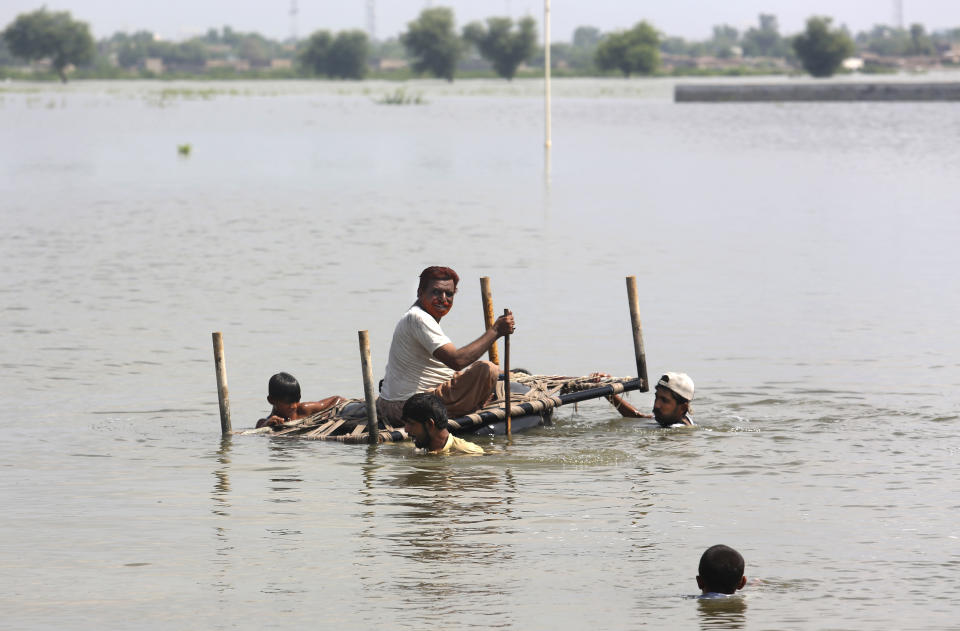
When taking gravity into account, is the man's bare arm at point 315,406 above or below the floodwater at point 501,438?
above

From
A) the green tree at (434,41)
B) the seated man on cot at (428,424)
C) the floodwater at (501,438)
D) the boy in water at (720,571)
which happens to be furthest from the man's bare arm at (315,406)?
the green tree at (434,41)

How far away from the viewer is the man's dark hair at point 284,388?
43.2 ft

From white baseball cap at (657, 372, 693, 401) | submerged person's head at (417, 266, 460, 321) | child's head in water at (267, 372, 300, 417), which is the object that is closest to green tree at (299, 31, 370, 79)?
child's head in water at (267, 372, 300, 417)

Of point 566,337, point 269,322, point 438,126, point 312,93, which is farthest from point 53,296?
point 312,93

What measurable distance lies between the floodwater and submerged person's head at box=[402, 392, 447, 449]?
300mm

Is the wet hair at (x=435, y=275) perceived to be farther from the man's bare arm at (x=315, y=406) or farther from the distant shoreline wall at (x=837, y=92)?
the distant shoreline wall at (x=837, y=92)

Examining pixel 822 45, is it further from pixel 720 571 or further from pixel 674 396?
pixel 720 571

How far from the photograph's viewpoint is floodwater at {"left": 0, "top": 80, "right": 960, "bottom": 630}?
9008 mm

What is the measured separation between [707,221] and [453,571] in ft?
81.9

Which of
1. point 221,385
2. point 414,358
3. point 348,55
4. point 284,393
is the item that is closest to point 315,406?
point 284,393

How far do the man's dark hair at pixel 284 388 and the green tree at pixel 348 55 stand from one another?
180 meters

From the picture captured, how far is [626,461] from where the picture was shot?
40.7ft

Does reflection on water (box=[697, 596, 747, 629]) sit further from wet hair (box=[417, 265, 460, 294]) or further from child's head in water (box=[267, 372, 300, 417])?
child's head in water (box=[267, 372, 300, 417])

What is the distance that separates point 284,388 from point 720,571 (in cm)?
557
